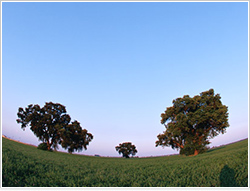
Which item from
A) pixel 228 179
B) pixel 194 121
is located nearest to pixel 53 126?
pixel 194 121

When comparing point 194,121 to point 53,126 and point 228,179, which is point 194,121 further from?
point 53,126

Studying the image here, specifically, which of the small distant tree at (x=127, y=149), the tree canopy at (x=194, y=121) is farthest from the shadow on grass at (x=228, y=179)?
the small distant tree at (x=127, y=149)

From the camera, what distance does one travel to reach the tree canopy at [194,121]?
3241cm

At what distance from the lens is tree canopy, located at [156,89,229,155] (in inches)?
1276

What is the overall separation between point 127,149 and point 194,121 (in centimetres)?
7555

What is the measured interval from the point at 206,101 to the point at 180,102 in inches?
248

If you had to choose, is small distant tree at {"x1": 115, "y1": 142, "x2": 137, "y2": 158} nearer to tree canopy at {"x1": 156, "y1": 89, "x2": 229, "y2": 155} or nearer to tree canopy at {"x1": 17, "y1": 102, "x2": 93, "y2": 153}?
tree canopy at {"x1": 17, "y1": 102, "x2": 93, "y2": 153}

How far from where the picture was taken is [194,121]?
1282 inches

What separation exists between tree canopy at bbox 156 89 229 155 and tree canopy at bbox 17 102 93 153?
31451mm

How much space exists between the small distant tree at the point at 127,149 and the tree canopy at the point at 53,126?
5266 cm

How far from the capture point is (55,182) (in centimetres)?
757

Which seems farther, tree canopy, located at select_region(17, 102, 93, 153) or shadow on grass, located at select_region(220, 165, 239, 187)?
tree canopy, located at select_region(17, 102, 93, 153)

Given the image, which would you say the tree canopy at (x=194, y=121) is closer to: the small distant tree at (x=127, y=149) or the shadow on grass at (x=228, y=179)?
the shadow on grass at (x=228, y=179)

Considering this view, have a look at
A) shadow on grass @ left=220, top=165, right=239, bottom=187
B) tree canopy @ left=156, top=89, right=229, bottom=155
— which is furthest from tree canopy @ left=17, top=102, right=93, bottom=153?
shadow on grass @ left=220, top=165, right=239, bottom=187
